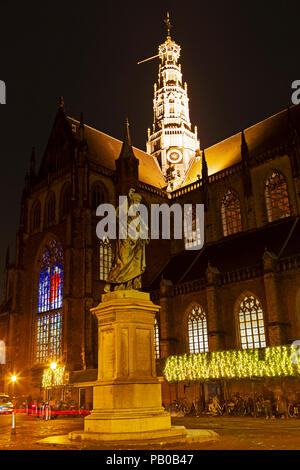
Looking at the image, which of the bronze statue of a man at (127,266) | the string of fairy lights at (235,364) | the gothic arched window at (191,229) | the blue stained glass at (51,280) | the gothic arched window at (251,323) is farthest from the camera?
the gothic arched window at (191,229)

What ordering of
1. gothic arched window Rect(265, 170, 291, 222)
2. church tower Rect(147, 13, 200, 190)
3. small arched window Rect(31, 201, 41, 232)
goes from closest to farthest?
gothic arched window Rect(265, 170, 291, 222) → small arched window Rect(31, 201, 41, 232) → church tower Rect(147, 13, 200, 190)

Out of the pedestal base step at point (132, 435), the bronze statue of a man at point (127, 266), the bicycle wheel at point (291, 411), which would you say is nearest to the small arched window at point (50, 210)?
the bicycle wheel at point (291, 411)

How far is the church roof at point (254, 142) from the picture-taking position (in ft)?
116

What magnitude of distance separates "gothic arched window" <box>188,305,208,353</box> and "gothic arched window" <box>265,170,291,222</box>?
9.14m

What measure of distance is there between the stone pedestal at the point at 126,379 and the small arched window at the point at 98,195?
25.8 metres

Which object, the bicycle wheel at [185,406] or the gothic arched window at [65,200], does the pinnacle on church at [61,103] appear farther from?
the bicycle wheel at [185,406]

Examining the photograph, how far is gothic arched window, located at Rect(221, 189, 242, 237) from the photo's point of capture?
1361 inches

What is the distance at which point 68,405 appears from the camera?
2786cm

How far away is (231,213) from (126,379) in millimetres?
27307

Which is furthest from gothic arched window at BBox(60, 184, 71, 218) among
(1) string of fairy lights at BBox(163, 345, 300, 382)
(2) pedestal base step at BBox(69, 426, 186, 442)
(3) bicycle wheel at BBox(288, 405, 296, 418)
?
(2) pedestal base step at BBox(69, 426, 186, 442)

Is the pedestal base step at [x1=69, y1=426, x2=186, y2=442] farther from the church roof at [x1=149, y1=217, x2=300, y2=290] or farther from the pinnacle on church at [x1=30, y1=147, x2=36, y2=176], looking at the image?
the pinnacle on church at [x1=30, y1=147, x2=36, y2=176]

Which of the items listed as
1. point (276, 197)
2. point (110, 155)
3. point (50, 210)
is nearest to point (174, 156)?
point (110, 155)

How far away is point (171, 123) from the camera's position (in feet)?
163
